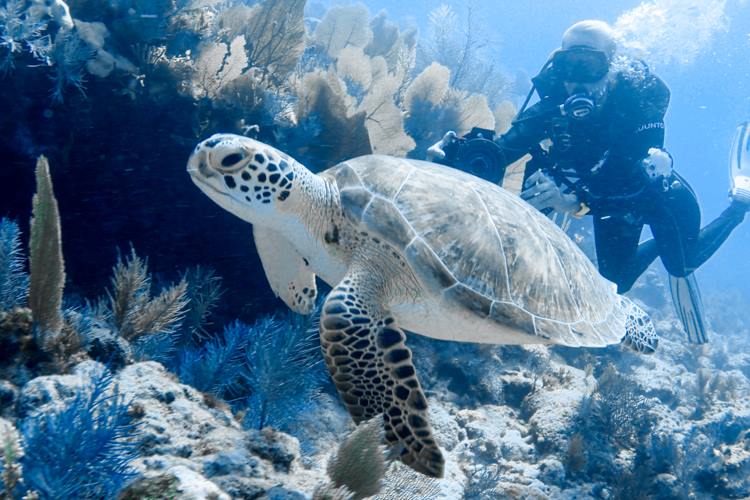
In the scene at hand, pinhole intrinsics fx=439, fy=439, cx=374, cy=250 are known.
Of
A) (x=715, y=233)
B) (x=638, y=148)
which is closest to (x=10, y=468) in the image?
(x=638, y=148)

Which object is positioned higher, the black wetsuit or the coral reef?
the black wetsuit

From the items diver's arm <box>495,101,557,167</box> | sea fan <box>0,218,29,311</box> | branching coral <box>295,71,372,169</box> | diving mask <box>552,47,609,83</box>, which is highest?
diving mask <box>552,47,609,83</box>

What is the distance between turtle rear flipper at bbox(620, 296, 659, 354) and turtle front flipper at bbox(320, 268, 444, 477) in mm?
2214

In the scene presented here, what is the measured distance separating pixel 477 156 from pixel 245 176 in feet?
10.3

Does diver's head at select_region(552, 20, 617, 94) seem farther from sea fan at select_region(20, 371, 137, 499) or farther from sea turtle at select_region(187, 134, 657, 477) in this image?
sea fan at select_region(20, 371, 137, 499)

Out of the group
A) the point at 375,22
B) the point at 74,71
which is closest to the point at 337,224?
the point at 74,71

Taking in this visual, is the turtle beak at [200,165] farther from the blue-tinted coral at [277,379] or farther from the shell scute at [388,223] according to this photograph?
the blue-tinted coral at [277,379]

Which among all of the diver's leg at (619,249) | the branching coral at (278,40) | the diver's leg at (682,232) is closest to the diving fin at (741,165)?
the diver's leg at (682,232)

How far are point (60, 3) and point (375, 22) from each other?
857 centimetres

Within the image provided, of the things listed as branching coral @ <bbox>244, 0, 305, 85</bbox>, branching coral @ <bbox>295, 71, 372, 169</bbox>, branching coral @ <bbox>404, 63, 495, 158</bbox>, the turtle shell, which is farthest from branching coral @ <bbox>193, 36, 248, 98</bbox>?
branching coral @ <bbox>404, 63, 495, 158</bbox>

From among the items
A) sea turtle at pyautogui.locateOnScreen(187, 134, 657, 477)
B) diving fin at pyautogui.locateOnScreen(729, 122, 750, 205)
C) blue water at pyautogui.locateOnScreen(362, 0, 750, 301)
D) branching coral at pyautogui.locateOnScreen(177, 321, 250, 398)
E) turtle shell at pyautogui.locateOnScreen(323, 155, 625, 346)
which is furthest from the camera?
blue water at pyautogui.locateOnScreen(362, 0, 750, 301)

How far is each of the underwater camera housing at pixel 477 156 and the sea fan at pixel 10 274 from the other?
4.00 metres

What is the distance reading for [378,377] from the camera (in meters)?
2.28

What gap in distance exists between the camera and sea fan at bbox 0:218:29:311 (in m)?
2.38
